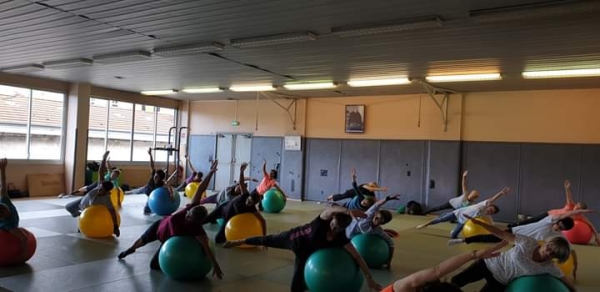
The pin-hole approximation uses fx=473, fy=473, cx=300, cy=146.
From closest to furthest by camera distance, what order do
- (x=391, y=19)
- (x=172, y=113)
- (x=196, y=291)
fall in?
(x=196, y=291) → (x=391, y=19) → (x=172, y=113)

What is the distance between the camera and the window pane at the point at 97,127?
14742 millimetres

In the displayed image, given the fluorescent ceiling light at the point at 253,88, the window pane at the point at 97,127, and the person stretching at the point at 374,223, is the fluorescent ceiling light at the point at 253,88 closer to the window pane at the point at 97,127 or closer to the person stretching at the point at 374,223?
the window pane at the point at 97,127

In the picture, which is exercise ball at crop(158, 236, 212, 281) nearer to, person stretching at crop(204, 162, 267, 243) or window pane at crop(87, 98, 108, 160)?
person stretching at crop(204, 162, 267, 243)

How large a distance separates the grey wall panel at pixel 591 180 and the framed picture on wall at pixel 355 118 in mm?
5685

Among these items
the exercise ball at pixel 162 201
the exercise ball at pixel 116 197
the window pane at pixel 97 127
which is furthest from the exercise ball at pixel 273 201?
the window pane at pixel 97 127

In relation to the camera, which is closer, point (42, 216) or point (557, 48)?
point (557, 48)

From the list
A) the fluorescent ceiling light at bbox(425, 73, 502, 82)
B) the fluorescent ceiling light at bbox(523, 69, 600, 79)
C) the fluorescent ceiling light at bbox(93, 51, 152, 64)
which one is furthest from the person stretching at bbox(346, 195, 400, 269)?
the fluorescent ceiling light at bbox(93, 51, 152, 64)

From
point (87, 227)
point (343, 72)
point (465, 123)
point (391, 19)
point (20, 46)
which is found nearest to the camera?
point (391, 19)

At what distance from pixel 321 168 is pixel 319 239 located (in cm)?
982

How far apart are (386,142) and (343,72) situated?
3830mm

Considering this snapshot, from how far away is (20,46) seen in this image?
9.12 meters

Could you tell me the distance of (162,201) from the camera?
970 cm

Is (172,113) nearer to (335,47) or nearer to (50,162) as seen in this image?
(50,162)

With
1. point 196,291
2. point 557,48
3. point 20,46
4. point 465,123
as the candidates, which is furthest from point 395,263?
point 20,46
